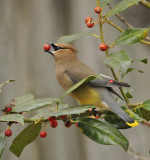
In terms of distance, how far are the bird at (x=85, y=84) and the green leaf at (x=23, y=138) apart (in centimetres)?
30

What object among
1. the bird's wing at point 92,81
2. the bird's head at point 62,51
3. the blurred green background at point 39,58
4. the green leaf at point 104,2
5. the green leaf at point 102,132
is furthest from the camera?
the blurred green background at point 39,58

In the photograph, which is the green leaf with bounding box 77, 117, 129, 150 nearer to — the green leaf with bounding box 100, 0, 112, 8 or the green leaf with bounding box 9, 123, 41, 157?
the green leaf with bounding box 9, 123, 41, 157

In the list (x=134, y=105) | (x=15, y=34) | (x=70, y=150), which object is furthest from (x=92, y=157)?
(x=134, y=105)

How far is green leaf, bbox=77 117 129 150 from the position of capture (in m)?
1.09

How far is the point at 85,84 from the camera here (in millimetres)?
1621

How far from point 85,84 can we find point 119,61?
0.39 meters

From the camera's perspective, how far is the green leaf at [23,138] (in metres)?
1.27

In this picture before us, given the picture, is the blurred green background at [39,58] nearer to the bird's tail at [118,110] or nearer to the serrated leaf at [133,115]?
the bird's tail at [118,110]

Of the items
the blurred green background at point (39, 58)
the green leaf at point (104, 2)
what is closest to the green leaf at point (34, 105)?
the green leaf at point (104, 2)

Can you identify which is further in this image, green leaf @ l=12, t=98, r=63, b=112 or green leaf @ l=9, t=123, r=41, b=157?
green leaf @ l=9, t=123, r=41, b=157

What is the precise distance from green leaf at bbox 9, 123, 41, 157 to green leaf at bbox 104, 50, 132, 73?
32 cm

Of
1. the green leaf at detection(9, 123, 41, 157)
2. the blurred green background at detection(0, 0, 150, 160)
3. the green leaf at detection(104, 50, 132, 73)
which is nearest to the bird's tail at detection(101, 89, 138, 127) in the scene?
the green leaf at detection(104, 50, 132, 73)

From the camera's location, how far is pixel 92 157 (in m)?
3.58

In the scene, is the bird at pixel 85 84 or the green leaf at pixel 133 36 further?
the bird at pixel 85 84
